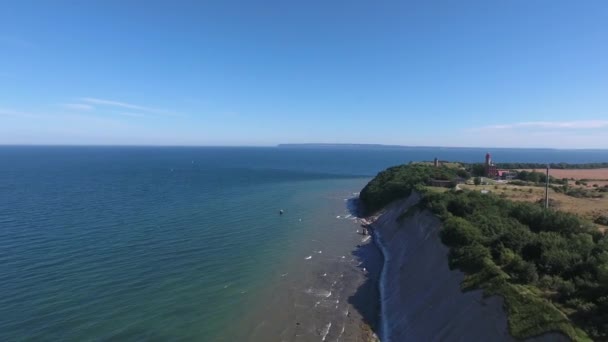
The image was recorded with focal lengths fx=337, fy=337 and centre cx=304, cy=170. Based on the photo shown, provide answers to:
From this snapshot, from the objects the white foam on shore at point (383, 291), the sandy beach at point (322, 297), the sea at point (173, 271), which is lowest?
the white foam on shore at point (383, 291)

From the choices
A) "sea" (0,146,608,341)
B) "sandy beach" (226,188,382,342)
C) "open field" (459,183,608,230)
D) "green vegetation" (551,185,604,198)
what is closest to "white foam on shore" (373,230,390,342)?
"sandy beach" (226,188,382,342)

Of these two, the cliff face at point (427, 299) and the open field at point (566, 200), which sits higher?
the open field at point (566, 200)

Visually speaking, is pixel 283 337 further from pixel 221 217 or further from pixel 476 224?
pixel 221 217

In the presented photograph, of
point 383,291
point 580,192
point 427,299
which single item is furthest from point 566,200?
point 427,299

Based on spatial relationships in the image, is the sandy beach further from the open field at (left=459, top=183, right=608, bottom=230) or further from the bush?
the open field at (left=459, top=183, right=608, bottom=230)

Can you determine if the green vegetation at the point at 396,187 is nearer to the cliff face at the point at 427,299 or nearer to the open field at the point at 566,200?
the open field at the point at 566,200

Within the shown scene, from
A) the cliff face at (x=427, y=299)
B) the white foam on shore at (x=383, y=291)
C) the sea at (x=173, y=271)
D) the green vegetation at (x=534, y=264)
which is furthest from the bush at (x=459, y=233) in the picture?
the sea at (x=173, y=271)

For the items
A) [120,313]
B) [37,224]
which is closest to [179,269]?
[120,313]
